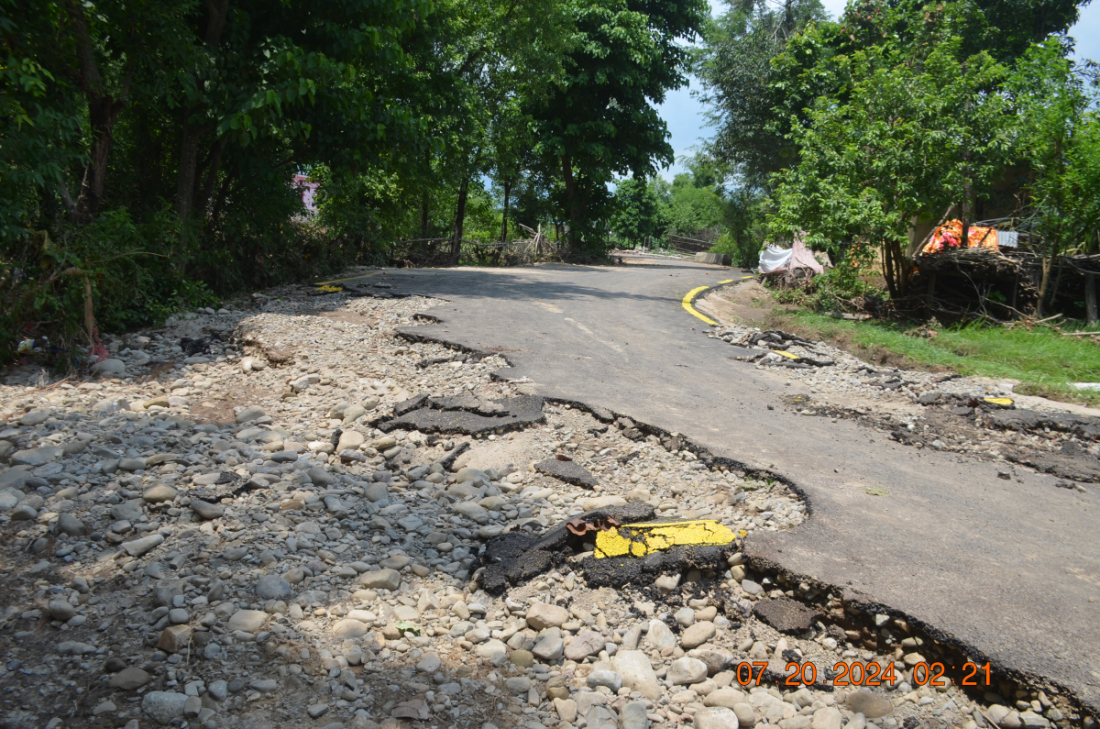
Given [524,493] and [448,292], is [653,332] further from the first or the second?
[524,493]

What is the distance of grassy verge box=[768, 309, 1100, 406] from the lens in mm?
6609

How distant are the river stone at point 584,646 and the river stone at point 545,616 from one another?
0.11 metres

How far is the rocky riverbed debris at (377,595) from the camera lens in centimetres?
218

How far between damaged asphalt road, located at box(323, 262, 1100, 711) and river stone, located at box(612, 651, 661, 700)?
29.1 inches

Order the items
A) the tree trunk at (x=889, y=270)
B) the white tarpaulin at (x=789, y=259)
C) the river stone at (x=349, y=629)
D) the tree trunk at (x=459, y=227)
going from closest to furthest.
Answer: the river stone at (x=349, y=629) → the tree trunk at (x=889, y=270) → the white tarpaulin at (x=789, y=259) → the tree trunk at (x=459, y=227)

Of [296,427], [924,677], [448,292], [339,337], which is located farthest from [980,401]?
[448,292]

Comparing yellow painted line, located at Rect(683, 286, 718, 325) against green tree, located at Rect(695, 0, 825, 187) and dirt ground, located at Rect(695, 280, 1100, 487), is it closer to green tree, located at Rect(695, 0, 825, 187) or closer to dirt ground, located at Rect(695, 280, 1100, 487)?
dirt ground, located at Rect(695, 280, 1100, 487)

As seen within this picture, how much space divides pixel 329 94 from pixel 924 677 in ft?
26.9

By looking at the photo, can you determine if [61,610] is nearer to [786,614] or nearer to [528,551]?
[528,551]

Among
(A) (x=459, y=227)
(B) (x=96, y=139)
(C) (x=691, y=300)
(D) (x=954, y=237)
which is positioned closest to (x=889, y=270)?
(D) (x=954, y=237)

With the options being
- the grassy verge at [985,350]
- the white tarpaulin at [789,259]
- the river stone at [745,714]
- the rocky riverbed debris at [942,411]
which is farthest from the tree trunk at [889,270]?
the river stone at [745,714]

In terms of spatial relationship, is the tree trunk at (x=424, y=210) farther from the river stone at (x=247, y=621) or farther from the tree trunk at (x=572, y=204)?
the river stone at (x=247, y=621)

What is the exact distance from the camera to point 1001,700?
7.17 feet

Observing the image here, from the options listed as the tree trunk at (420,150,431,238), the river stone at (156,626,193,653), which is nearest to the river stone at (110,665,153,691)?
the river stone at (156,626,193,653)
